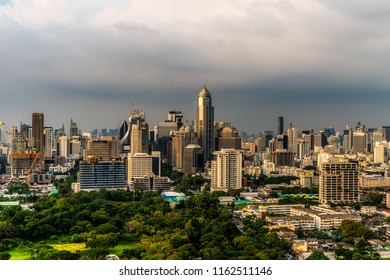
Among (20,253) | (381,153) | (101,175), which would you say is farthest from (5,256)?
(381,153)

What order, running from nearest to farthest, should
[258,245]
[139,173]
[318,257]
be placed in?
[318,257], [258,245], [139,173]

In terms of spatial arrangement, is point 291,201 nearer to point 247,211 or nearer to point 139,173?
point 247,211

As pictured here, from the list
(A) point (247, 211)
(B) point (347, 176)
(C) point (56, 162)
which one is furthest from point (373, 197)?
(C) point (56, 162)

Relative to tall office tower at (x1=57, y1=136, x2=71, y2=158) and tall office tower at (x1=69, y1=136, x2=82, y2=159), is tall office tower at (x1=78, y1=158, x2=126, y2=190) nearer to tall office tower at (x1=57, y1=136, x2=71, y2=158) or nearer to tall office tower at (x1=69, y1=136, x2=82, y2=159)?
tall office tower at (x1=69, y1=136, x2=82, y2=159)

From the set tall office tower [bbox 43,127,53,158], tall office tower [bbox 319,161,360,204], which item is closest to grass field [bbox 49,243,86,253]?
tall office tower [bbox 319,161,360,204]

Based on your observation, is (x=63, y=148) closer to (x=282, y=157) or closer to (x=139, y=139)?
(x=139, y=139)

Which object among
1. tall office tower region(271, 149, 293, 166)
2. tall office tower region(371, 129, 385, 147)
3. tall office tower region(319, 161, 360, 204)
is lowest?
tall office tower region(319, 161, 360, 204)

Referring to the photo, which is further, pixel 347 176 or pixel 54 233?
pixel 347 176
